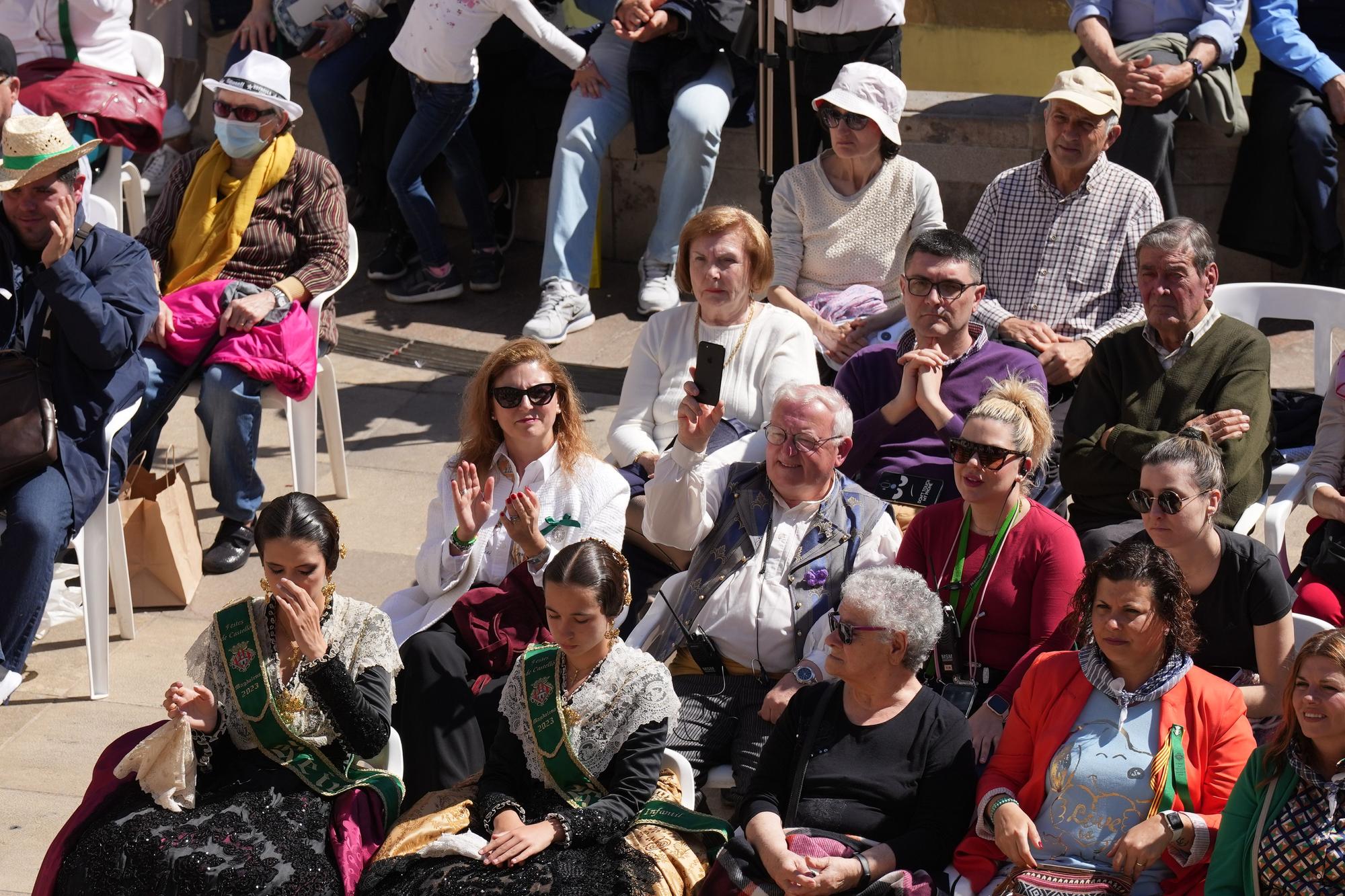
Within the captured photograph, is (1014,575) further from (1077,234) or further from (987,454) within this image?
(1077,234)

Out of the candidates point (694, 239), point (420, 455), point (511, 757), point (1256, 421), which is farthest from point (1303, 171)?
point (511, 757)

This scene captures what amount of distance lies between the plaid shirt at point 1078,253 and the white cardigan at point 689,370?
73 cm

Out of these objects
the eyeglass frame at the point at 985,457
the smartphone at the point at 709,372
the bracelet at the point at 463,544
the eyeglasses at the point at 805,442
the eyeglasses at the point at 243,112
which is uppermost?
the eyeglasses at the point at 243,112

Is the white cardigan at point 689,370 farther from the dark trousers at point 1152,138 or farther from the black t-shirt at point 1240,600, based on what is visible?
the dark trousers at point 1152,138

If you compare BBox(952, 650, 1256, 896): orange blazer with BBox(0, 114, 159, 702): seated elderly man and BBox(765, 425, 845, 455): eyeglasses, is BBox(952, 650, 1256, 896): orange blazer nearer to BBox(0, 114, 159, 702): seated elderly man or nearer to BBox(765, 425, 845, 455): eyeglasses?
BBox(765, 425, 845, 455): eyeglasses

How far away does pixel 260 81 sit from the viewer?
19.7 feet

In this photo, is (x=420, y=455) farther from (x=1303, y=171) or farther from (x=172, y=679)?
(x=1303, y=171)

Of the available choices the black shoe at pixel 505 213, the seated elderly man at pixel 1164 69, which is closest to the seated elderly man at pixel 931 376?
the seated elderly man at pixel 1164 69

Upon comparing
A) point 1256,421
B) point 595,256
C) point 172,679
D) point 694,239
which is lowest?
point 172,679

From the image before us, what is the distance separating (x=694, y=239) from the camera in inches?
203

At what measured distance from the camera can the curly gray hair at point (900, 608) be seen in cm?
372

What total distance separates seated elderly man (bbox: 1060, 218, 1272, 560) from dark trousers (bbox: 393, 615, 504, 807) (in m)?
1.69

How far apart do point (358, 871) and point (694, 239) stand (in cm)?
221

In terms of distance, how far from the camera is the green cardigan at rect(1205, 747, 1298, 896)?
3312 millimetres
